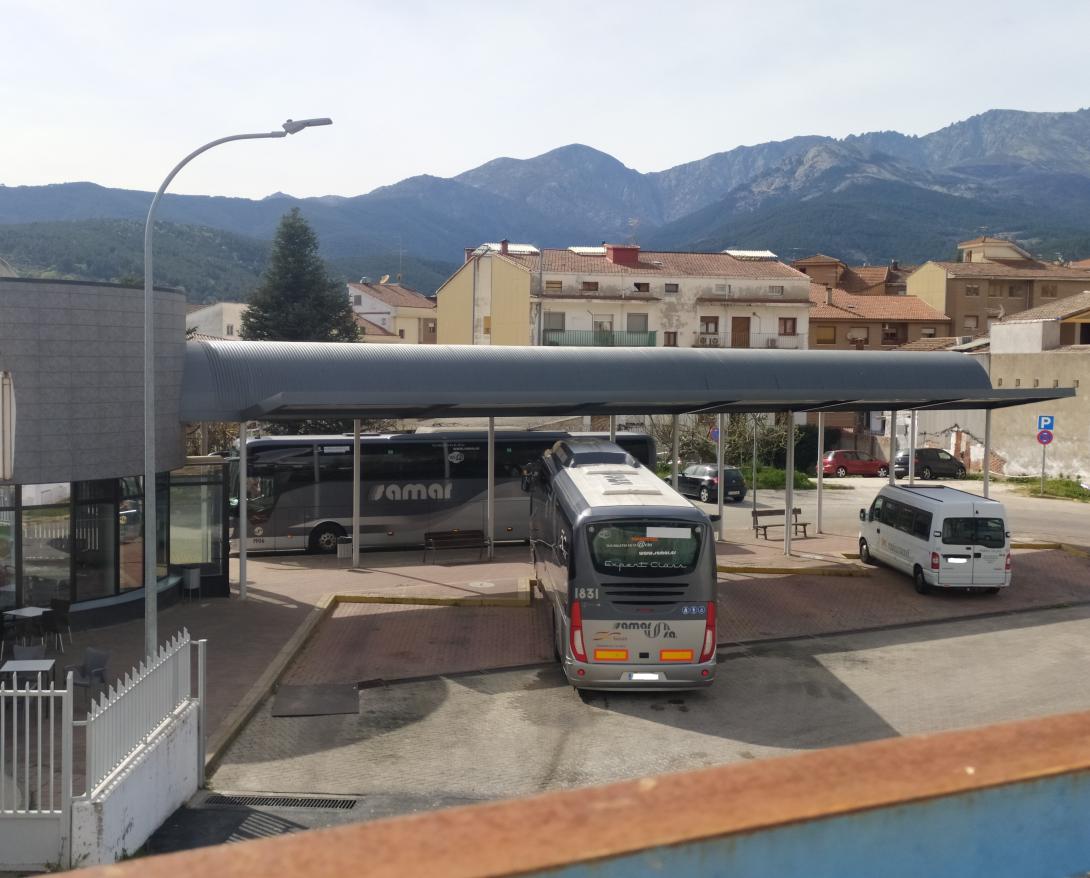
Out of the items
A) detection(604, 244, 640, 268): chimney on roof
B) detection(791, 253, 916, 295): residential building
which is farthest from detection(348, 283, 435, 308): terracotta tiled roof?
detection(604, 244, 640, 268): chimney on roof

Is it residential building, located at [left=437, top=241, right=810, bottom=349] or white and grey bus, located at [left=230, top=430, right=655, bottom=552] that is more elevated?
residential building, located at [left=437, top=241, right=810, bottom=349]

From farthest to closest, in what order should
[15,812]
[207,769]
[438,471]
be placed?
[438,471]
[207,769]
[15,812]

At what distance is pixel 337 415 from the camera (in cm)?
2105

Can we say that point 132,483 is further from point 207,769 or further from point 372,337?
point 372,337

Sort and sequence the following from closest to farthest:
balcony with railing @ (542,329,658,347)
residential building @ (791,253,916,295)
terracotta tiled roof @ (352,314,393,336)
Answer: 1. balcony with railing @ (542,329,658,347)
2. terracotta tiled roof @ (352,314,393,336)
3. residential building @ (791,253,916,295)

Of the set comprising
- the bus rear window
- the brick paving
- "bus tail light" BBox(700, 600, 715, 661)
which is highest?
the bus rear window

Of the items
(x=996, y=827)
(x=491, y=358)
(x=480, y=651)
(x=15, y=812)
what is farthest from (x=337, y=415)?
(x=996, y=827)

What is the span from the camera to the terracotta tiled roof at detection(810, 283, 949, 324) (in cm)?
7388

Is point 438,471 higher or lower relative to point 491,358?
lower

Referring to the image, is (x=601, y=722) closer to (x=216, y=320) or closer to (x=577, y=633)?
(x=577, y=633)

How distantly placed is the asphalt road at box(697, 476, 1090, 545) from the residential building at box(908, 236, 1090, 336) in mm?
39698

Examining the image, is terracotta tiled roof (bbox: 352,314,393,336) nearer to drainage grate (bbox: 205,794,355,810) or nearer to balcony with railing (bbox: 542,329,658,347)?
balcony with railing (bbox: 542,329,658,347)

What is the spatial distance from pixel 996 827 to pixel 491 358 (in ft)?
67.5

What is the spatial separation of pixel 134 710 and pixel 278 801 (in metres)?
2.05
